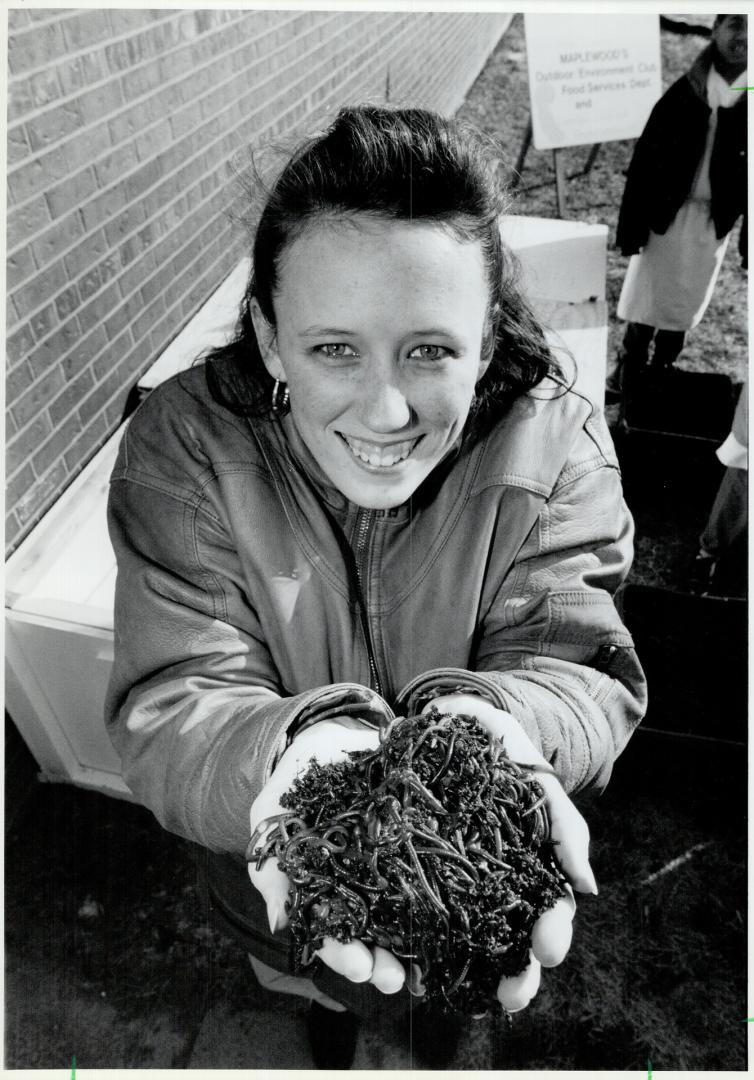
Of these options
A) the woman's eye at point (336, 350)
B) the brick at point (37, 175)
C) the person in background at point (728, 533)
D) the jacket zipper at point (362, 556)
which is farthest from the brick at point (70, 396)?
the person in background at point (728, 533)

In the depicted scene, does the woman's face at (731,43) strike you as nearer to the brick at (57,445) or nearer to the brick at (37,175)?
the brick at (37,175)

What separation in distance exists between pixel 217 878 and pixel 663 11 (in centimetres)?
222

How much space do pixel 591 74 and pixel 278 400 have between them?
341 centimetres

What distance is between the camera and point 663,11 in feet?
5.50

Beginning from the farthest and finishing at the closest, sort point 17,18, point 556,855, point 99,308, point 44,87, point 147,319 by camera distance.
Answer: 1. point 147,319
2. point 99,308
3. point 44,87
4. point 17,18
5. point 556,855

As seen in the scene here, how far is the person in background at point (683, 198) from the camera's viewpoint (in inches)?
146

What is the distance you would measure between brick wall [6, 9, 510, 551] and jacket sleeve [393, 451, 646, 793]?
3.13 ft

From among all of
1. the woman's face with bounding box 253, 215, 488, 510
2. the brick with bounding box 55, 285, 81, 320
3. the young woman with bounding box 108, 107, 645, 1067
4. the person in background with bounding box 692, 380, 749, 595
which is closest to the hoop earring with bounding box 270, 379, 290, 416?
the young woman with bounding box 108, 107, 645, 1067

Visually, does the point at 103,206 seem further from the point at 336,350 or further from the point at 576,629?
the point at 576,629

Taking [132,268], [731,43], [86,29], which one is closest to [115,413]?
[132,268]

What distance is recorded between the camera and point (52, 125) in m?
2.25

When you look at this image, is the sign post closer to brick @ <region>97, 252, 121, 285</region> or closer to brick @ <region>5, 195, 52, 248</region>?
brick @ <region>97, 252, 121, 285</region>

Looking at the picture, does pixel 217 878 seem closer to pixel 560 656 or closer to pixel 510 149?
pixel 560 656

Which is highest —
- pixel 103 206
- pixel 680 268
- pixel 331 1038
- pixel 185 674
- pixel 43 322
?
pixel 103 206
